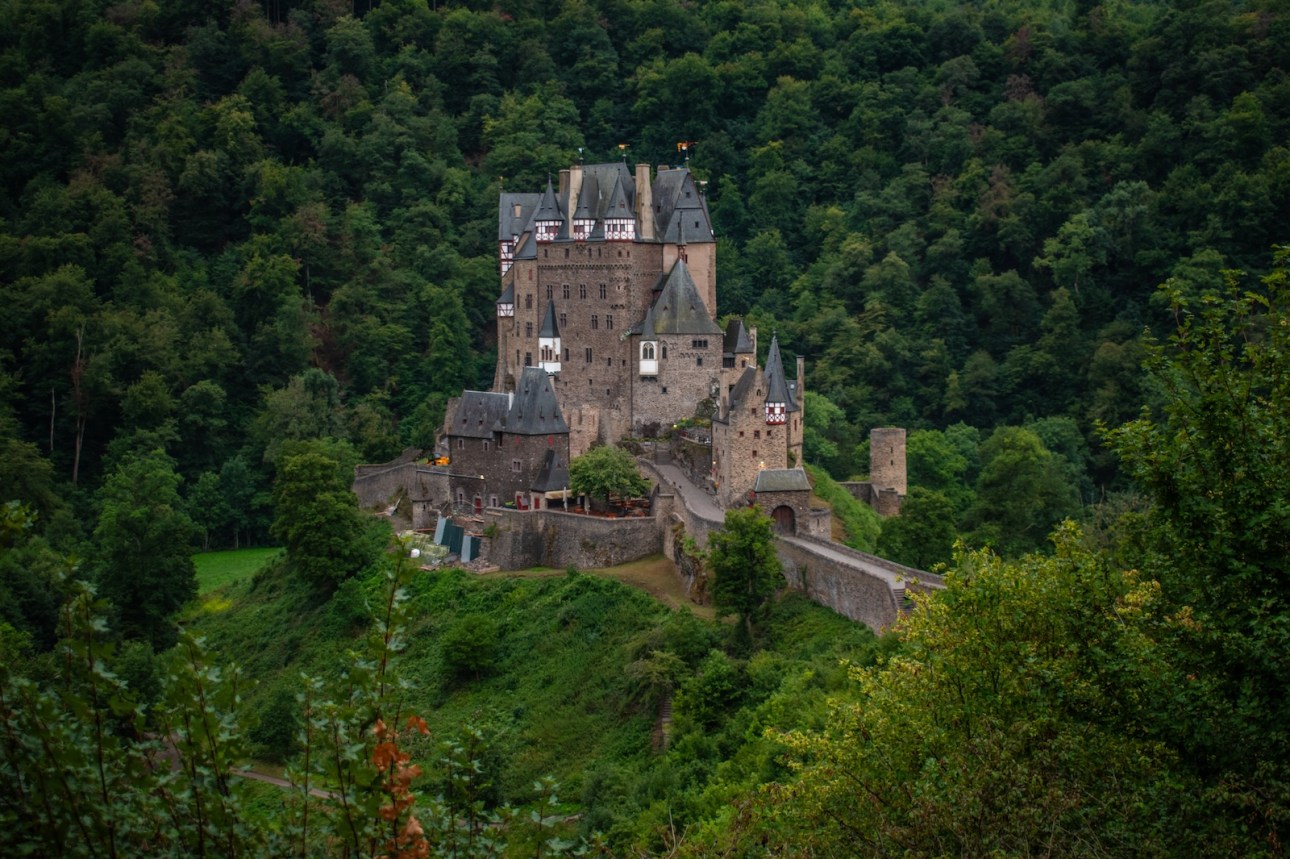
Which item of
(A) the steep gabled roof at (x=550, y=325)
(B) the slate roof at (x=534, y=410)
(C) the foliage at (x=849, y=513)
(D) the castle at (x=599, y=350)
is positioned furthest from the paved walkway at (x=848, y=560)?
(A) the steep gabled roof at (x=550, y=325)

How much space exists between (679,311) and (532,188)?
80.8 ft

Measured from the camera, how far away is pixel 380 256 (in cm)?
7625

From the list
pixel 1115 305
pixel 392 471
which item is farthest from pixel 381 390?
pixel 1115 305

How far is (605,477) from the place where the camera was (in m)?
48.1

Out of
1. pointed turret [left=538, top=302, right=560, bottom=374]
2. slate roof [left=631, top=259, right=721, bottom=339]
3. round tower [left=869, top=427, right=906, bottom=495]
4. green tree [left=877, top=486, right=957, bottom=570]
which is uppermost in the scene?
slate roof [left=631, top=259, right=721, bottom=339]

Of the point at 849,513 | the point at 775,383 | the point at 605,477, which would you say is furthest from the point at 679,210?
the point at 849,513

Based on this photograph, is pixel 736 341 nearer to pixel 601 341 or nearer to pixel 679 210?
pixel 601 341

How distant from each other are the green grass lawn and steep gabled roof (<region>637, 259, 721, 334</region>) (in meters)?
19.7

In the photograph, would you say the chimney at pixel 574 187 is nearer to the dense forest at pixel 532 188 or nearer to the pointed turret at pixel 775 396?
the pointed turret at pixel 775 396

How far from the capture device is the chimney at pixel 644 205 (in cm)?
5281

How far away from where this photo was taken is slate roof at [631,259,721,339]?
5100 centimetres

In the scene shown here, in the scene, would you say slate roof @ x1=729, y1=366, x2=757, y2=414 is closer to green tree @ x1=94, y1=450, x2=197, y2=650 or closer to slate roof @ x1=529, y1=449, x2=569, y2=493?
slate roof @ x1=529, y1=449, x2=569, y2=493

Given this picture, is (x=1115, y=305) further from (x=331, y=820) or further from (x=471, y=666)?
(x=331, y=820)

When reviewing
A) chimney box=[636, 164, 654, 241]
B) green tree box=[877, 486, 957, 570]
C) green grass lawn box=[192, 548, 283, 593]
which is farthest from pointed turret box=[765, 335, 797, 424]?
green grass lawn box=[192, 548, 283, 593]
